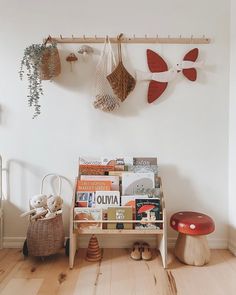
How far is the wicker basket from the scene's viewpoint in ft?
6.27

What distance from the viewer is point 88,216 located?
6.24ft

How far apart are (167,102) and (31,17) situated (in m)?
1.25

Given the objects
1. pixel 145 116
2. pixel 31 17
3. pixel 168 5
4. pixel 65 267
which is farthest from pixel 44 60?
pixel 65 267

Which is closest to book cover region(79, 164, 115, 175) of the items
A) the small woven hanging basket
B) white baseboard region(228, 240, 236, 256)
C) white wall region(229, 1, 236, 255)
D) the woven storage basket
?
the woven storage basket

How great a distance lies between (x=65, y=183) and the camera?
7.24 feet

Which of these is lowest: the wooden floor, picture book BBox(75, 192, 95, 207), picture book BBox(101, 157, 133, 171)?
the wooden floor

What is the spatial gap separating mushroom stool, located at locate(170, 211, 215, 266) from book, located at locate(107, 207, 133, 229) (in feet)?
A: 1.14

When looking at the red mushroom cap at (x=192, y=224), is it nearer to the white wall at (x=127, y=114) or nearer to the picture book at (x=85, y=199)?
the white wall at (x=127, y=114)

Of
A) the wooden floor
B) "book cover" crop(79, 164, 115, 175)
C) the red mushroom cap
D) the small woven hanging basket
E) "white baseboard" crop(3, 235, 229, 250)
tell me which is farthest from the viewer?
"white baseboard" crop(3, 235, 229, 250)

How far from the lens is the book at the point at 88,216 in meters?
1.89

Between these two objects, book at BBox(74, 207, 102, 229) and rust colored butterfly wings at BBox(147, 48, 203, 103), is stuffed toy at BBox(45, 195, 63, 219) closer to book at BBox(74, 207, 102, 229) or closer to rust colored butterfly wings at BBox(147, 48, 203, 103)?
book at BBox(74, 207, 102, 229)

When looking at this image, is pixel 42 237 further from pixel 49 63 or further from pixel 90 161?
pixel 49 63

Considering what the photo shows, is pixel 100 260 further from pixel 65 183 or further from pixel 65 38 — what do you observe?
pixel 65 38

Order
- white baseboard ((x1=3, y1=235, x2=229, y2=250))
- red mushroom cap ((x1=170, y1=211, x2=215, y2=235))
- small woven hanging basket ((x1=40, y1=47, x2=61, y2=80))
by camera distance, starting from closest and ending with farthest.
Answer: red mushroom cap ((x1=170, y1=211, x2=215, y2=235)) → small woven hanging basket ((x1=40, y1=47, x2=61, y2=80)) → white baseboard ((x1=3, y1=235, x2=229, y2=250))
